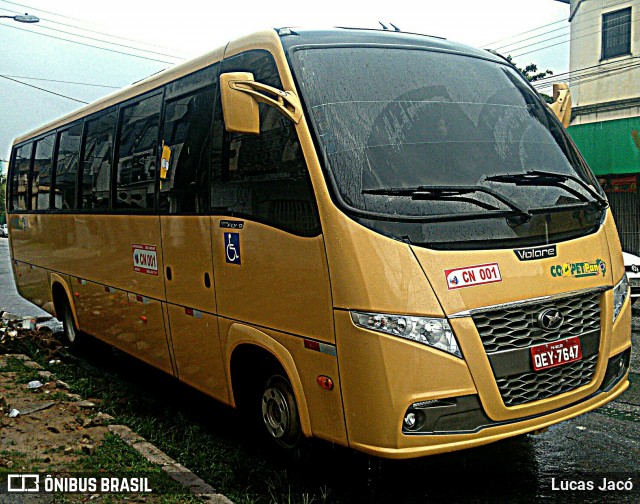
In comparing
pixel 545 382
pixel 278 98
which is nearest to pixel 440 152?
pixel 278 98

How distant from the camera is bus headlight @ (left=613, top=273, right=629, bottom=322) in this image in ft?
15.0

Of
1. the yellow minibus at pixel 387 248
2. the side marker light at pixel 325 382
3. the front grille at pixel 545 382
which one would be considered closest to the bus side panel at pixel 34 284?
the yellow minibus at pixel 387 248

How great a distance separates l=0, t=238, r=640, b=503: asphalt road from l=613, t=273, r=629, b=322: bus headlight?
1.05 meters

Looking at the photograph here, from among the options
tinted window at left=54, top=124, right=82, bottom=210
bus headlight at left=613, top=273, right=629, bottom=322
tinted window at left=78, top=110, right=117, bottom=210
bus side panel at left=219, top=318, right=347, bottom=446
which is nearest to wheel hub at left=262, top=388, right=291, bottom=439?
bus side panel at left=219, top=318, right=347, bottom=446

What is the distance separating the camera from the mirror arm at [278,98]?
429 cm

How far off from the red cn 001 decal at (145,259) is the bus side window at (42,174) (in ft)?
12.5

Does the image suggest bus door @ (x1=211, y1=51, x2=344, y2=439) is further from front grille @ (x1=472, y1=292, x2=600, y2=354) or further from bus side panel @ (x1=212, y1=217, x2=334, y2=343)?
front grille @ (x1=472, y1=292, x2=600, y2=354)

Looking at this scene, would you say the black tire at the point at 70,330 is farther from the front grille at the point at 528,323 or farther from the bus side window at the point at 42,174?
the front grille at the point at 528,323

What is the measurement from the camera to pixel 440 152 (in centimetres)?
432

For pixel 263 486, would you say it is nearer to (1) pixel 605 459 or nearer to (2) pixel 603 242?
(1) pixel 605 459

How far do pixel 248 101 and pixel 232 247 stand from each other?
3.55ft

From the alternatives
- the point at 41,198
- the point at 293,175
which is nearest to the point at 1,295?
the point at 41,198

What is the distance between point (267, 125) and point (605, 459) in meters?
3.20

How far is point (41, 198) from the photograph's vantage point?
10352 millimetres
